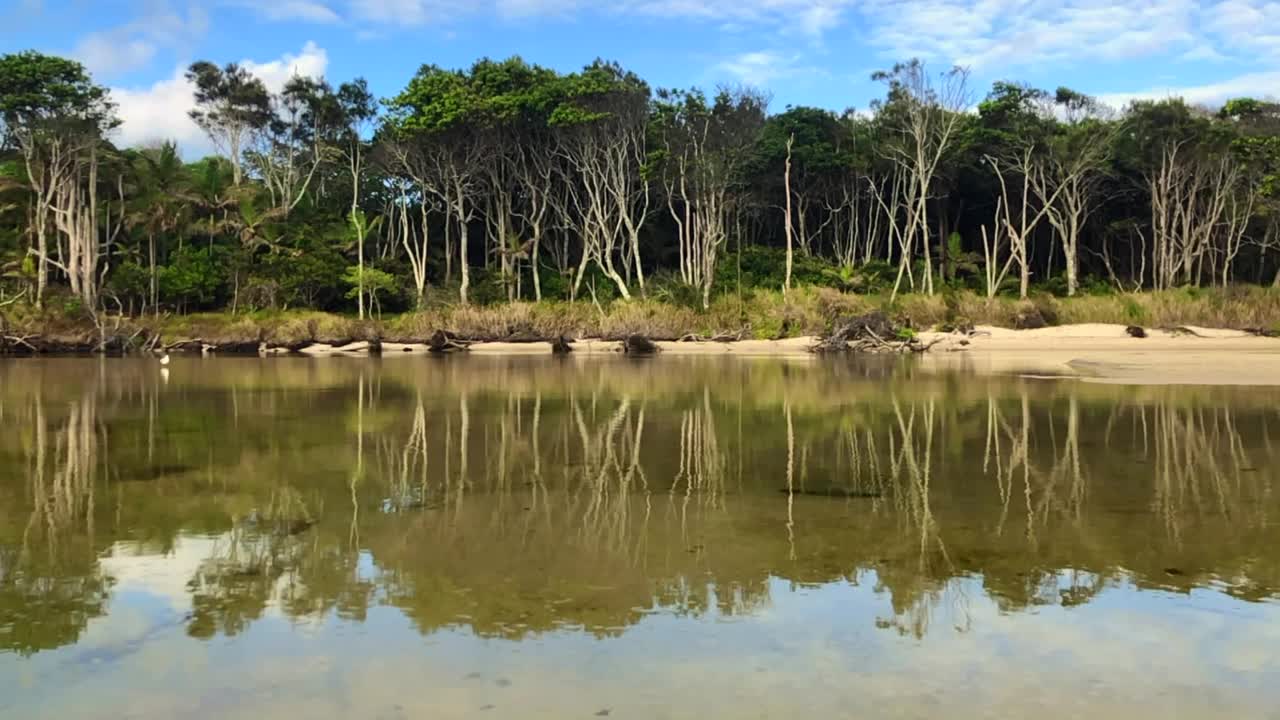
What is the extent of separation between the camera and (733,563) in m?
5.39

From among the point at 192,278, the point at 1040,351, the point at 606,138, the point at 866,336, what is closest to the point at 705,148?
the point at 606,138

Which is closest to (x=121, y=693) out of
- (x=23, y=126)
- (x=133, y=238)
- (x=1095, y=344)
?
(x=1095, y=344)

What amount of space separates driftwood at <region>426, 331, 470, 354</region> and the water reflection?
22052 mm

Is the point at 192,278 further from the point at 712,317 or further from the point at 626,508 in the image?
the point at 626,508

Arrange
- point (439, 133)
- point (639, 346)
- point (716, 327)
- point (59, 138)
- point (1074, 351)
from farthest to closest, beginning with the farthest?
point (439, 133)
point (59, 138)
point (716, 327)
point (639, 346)
point (1074, 351)

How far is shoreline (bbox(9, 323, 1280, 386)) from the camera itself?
64.3ft

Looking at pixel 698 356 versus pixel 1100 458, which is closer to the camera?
pixel 1100 458

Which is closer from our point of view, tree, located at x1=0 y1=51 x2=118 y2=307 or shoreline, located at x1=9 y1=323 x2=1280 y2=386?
shoreline, located at x1=9 y1=323 x2=1280 y2=386

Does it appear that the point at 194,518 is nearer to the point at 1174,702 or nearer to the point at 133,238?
the point at 1174,702

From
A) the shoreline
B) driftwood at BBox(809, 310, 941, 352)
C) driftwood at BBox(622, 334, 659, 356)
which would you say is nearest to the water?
the shoreline

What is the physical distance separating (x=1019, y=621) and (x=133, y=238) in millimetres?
49237

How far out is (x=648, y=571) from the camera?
207 inches

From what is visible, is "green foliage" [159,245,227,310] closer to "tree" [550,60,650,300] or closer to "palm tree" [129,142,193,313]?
"palm tree" [129,142,193,313]

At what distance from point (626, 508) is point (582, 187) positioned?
41.8m
